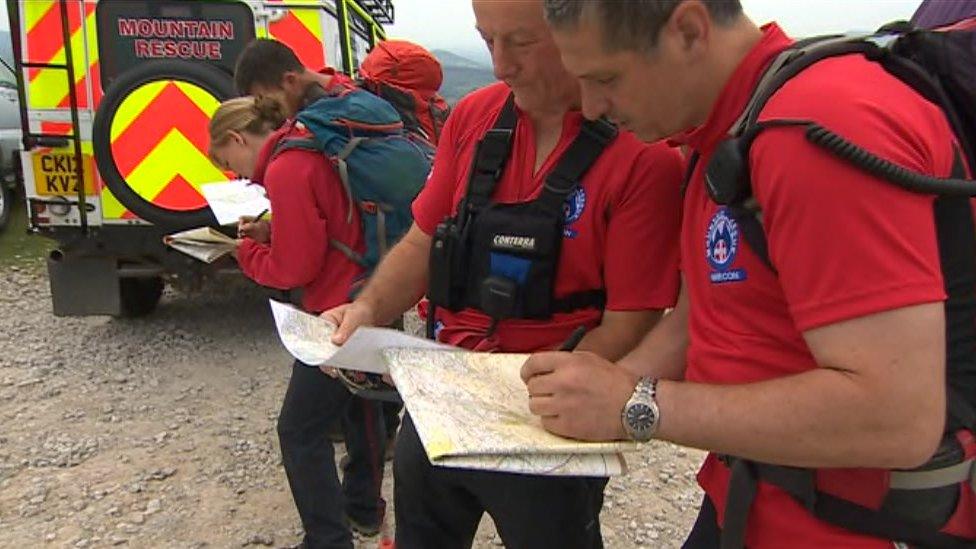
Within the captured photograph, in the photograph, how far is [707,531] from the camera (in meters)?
1.56

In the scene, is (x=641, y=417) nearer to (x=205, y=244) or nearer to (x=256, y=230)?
(x=256, y=230)

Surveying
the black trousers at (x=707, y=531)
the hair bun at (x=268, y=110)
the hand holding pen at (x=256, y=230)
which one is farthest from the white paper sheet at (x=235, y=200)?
the black trousers at (x=707, y=531)

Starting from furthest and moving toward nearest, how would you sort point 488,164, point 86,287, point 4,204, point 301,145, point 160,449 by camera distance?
point 4,204
point 86,287
point 160,449
point 301,145
point 488,164

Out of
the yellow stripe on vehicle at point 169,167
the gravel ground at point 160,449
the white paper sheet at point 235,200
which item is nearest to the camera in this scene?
the white paper sheet at point 235,200

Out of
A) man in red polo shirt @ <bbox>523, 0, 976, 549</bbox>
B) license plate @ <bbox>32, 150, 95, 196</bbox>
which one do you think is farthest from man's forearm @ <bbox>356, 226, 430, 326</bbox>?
license plate @ <bbox>32, 150, 95, 196</bbox>

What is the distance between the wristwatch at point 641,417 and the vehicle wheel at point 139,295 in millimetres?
5013

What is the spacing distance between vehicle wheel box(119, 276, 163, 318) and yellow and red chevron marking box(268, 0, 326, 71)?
6.25 feet

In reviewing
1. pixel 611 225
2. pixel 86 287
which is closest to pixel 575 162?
pixel 611 225

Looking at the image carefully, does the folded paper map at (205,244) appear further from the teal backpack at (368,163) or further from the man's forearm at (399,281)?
the man's forearm at (399,281)

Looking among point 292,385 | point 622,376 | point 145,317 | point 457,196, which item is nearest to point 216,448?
point 292,385

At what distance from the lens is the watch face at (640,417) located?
115 cm

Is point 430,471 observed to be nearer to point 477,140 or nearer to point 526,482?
point 526,482

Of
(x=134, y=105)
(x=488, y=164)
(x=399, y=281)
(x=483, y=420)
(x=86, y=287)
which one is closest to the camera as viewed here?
(x=483, y=420)

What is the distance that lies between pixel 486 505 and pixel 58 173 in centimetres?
379
